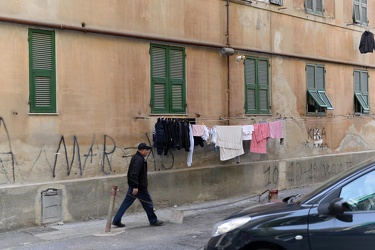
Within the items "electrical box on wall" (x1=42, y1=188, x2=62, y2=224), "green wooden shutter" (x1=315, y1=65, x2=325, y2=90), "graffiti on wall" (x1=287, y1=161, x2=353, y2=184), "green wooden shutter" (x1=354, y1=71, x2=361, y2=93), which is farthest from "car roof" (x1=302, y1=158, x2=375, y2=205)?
"green wooden shutter" (x1=354, y1=71, x2=361, y2=93)

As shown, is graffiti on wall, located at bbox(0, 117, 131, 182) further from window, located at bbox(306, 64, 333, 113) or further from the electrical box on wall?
window, located at bbox(306, 64, 333, 113)

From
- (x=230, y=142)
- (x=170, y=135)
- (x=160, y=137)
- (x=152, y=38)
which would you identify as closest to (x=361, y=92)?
(x=230, y=142)

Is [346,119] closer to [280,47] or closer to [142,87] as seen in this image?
[280,47]

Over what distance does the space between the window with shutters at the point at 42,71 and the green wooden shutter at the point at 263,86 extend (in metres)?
6.34

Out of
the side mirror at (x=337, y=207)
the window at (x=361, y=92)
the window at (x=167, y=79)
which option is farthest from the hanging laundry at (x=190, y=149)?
the window at (x=361, y=92)

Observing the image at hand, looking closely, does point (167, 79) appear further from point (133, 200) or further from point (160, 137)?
point (133, 200)

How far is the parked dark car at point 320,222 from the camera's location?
4.33m

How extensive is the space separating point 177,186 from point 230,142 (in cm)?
182

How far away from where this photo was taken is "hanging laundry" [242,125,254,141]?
11703mm

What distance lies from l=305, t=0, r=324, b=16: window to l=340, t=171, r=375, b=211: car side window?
1113cm

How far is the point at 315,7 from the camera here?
1500cm

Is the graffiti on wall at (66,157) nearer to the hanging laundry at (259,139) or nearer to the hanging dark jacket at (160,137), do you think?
the hanging dark jacket at (160,137)

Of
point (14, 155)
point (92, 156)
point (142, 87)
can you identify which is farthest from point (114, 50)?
point (14, 155)

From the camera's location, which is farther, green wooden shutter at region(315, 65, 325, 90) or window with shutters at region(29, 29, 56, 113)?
green wooden shutter at region(315, 65, 325, 90)
